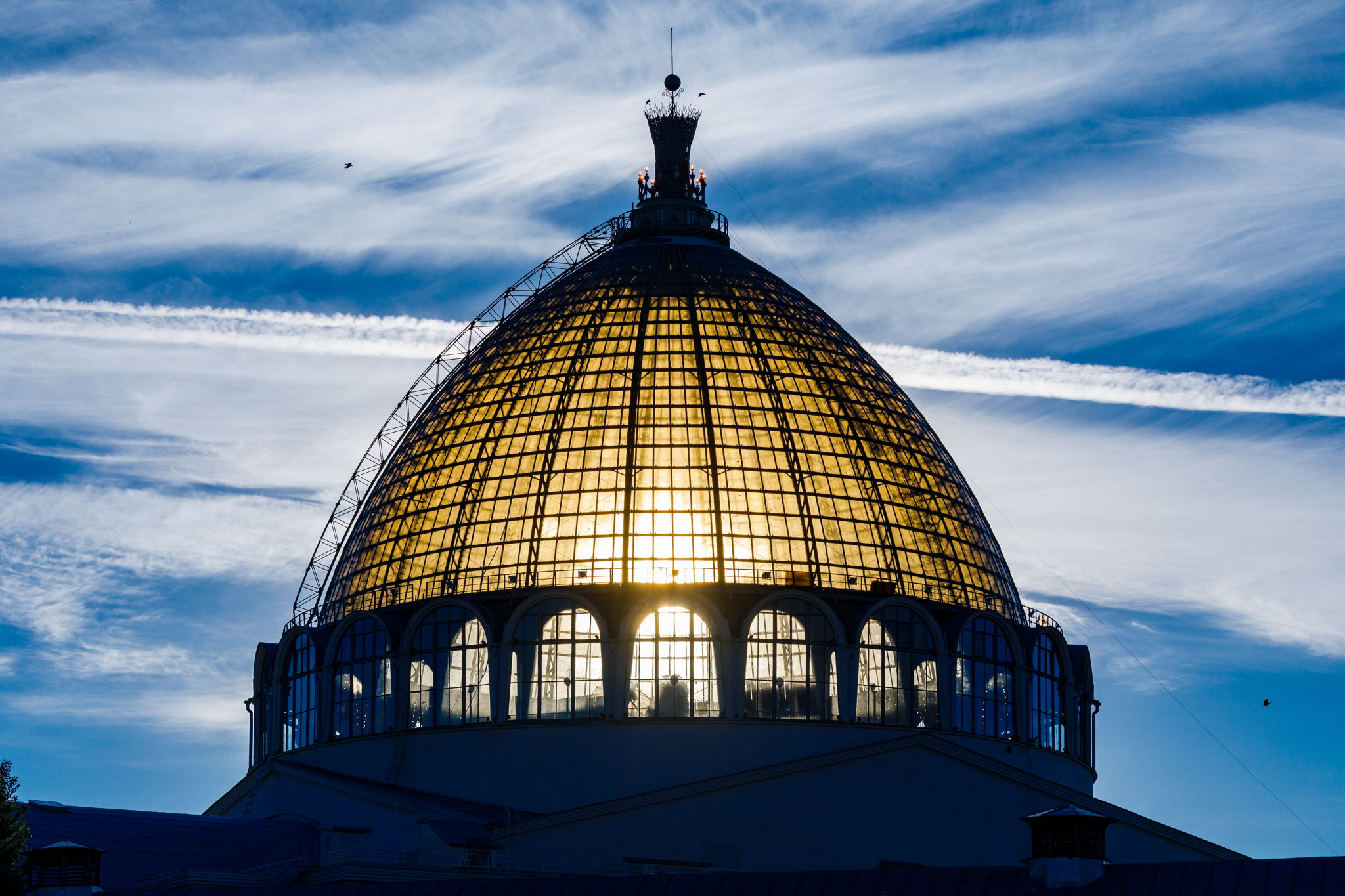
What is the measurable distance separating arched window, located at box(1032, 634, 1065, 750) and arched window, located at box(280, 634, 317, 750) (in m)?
18.3

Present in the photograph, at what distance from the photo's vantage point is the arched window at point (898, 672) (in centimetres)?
6194

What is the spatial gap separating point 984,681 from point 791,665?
18.4ft

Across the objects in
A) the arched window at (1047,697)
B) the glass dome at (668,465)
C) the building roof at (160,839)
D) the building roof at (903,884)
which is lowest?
the building roof at (903,884)

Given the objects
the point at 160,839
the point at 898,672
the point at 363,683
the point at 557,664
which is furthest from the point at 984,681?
the point at 160,839

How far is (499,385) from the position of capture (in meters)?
68.4

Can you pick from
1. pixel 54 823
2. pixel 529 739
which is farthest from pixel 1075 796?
pixel 54 823

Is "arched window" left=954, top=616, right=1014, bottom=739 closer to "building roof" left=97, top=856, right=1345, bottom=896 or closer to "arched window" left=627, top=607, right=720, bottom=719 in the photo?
"arched window" left=627, top=607, right=720, bottom=719

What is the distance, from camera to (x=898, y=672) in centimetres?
6247

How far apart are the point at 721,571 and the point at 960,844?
9229 millimetres

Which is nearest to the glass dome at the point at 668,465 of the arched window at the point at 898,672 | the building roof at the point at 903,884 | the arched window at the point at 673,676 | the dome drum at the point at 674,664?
the dome drum at the point at 674,664

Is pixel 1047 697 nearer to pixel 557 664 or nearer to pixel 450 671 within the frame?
pixel 557 664

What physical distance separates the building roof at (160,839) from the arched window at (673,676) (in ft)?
27.4

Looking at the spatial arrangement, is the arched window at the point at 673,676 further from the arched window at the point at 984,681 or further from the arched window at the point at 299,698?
the arched window at the point at 299,698

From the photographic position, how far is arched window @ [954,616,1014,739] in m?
63.3
